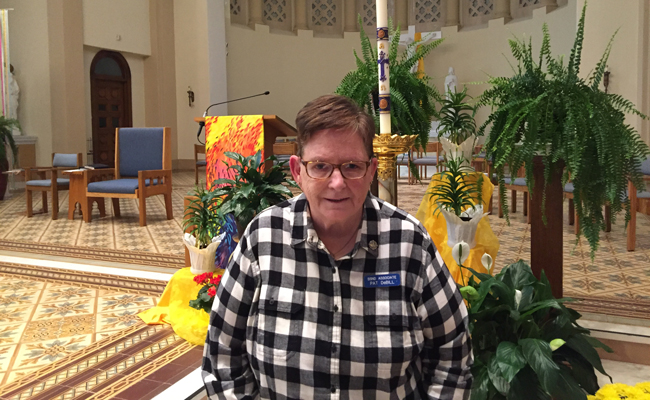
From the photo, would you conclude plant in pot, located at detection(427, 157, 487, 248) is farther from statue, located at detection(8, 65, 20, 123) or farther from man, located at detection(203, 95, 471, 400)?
statue, located at detection(8, 65, 20, 123)

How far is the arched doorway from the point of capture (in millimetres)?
12273

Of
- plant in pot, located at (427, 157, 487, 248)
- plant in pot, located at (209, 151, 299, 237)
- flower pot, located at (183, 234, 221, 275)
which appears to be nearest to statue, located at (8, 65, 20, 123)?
flower pot, located at (183, 234, 221, 275)

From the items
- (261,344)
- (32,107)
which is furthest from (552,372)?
(32,107)

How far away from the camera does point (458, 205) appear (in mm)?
2844

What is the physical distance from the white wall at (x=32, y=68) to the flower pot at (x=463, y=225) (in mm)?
10364

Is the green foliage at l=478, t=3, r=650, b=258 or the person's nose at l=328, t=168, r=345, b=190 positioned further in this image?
the green foliage at l=478, t=3, r=650, b=258

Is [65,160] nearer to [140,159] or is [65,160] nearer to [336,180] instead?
[140,159]

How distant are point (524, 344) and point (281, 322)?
102 cm

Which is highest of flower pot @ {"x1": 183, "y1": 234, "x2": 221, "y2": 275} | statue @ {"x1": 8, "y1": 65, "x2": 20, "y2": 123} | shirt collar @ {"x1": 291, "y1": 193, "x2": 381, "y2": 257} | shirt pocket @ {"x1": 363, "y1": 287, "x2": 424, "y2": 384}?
statue @ {"x1": 8, "y1": 65, "x2": 20, "y2": 123}

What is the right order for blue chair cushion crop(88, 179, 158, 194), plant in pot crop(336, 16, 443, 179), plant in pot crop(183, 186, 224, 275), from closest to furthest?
plant in pot crop(336, 16, 443, 179) → plant in pot crop(183, 186, 224, 275) → blue chair cushion crop(88, 179, 158, 194)

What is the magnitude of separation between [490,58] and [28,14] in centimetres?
1031

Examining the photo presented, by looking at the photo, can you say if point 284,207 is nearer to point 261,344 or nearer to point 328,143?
point 328,143

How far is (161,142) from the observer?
6828mm

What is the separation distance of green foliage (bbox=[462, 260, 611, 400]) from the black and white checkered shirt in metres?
0.67
